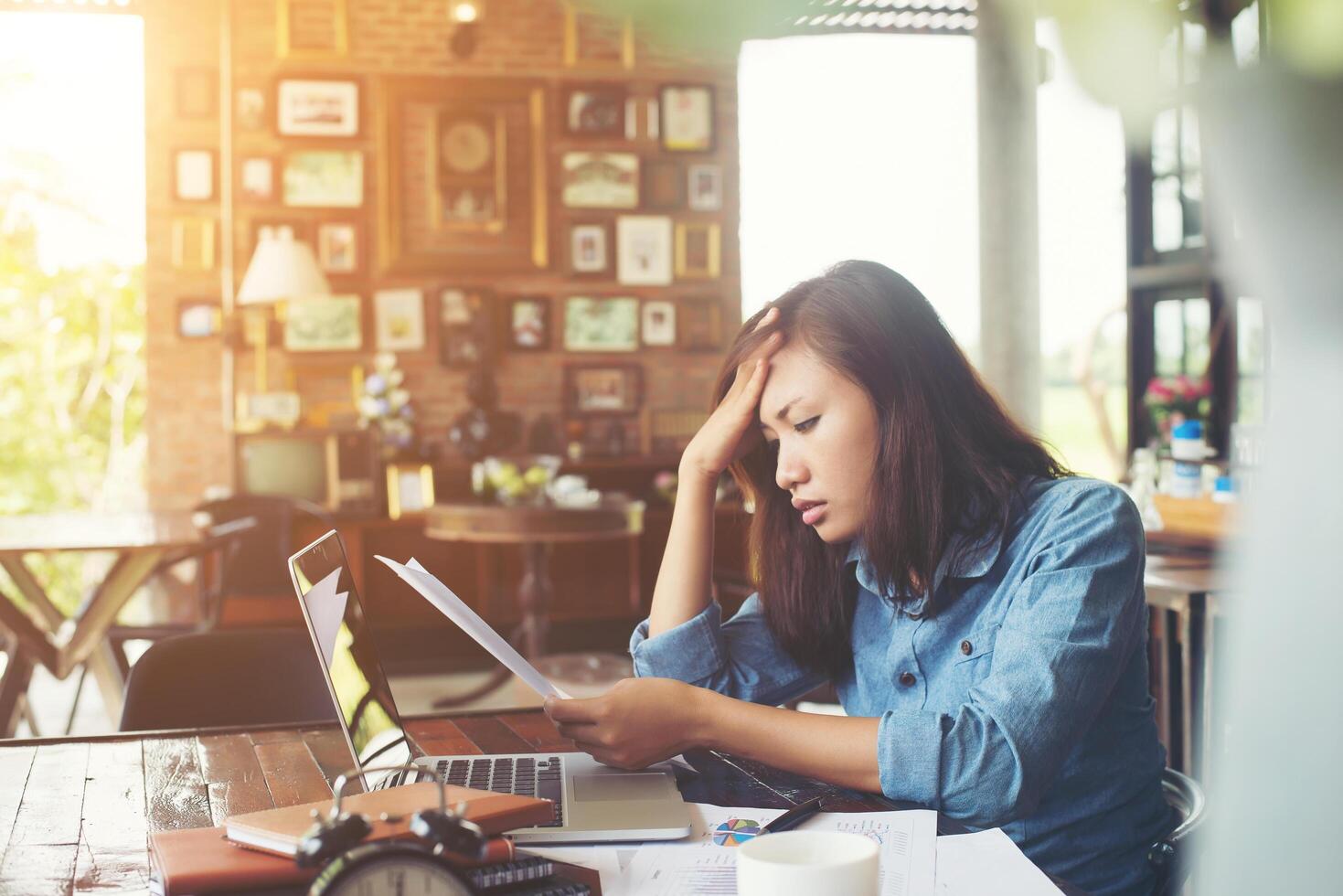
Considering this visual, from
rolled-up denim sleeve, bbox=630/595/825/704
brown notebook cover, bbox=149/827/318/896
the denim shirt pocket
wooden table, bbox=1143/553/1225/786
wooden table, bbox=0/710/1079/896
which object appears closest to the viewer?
brown notebook cover, bbox=149/827/318/896

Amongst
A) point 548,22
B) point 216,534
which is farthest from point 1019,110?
point 216,534

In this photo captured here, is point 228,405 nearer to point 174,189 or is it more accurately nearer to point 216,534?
point 174,189

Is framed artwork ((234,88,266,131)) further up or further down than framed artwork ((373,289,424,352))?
further up

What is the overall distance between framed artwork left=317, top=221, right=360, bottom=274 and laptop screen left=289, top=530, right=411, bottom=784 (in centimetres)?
586

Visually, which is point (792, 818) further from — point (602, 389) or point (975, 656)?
point (602, 389)

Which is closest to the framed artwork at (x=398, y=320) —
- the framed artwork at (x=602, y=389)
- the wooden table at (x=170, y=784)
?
the framed artwork at (x=602, y=389)

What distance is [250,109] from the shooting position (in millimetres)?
6879

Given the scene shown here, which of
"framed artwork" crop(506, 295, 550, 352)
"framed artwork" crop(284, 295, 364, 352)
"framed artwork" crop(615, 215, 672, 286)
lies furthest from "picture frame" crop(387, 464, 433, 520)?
"framed artwork" crop(615, 215, 672, 286)

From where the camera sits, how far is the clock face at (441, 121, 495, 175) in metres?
7.09

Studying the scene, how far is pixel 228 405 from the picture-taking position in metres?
6.79

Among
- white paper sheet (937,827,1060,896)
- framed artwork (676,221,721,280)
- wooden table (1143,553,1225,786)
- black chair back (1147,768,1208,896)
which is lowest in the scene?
wooden table (1143,553,1225,786)

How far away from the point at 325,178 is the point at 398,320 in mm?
869

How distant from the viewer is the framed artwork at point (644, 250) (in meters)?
7.32

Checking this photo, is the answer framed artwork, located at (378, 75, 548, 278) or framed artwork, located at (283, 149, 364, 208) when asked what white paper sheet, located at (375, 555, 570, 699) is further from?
framed artwork, located at (283, 149, 364, 208)
